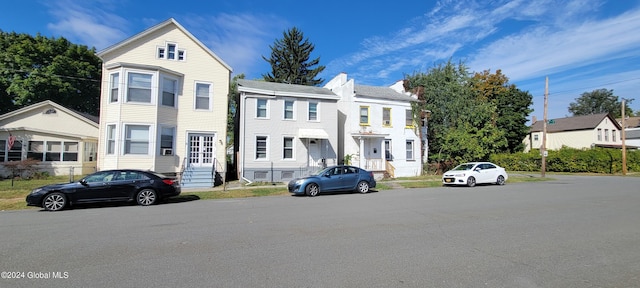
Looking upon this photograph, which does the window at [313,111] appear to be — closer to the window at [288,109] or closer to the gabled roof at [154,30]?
the window at [288,109]

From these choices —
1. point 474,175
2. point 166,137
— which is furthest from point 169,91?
point 474,175

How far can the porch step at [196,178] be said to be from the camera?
1844 centimetres

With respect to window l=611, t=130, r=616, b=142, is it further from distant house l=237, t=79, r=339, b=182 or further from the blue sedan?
the blue sedan

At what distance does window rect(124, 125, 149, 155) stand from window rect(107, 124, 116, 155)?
767 millimetres

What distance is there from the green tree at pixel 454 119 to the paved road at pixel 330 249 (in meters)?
18.8

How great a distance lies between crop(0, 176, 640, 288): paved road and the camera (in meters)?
4.24

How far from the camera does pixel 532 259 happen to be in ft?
16.5

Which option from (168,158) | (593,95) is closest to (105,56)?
(168,158)

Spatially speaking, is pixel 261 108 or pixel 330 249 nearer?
pixel 330 249

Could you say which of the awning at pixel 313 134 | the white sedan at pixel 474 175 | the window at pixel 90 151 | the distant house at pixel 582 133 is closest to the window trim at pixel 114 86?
the window at pixel 90 151

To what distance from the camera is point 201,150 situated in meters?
20.4

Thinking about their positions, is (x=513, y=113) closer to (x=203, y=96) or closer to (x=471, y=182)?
(x=471, y=182)

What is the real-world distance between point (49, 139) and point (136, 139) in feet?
26.1

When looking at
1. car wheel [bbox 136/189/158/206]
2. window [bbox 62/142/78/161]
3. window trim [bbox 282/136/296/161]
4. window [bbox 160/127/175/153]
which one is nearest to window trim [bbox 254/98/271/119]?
window trim [bbox 282/136/296/161]
